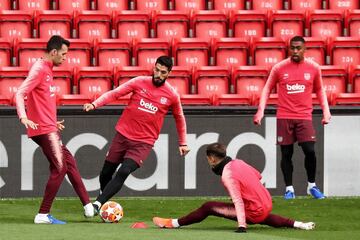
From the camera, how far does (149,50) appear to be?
15.5 m

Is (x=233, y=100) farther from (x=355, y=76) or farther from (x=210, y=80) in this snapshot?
(x=355, y=76)

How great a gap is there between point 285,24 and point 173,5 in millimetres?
1814

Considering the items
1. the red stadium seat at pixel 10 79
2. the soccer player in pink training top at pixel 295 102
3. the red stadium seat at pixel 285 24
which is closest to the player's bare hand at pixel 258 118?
the soccer player in pink training top at pixel 295 102

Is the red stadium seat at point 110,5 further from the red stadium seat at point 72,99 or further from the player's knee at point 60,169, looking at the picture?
the player's knee at point 60,169

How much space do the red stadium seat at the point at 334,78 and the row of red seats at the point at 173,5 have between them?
210 centimetres

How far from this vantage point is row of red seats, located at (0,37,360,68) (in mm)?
15492

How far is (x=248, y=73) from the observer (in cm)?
1498

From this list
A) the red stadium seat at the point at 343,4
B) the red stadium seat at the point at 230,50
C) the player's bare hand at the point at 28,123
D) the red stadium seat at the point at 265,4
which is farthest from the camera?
the red stadium seat at the point at 343,4

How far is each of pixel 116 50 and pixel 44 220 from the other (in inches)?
227

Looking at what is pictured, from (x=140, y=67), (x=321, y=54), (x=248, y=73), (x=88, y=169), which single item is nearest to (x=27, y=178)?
(x=88, y=169)

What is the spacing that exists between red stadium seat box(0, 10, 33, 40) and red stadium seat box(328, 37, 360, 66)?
14.5 ft

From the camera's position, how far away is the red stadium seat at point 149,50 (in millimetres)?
15523

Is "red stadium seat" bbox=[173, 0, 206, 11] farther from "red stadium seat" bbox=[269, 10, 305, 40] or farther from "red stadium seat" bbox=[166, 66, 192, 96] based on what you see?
"red stadium seat" bbox=[166, 66, 192, 96]

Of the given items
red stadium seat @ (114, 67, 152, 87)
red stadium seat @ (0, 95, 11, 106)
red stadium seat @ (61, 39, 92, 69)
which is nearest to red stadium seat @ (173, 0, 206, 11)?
red stadium seat @ (61, 39, 92, 69)
